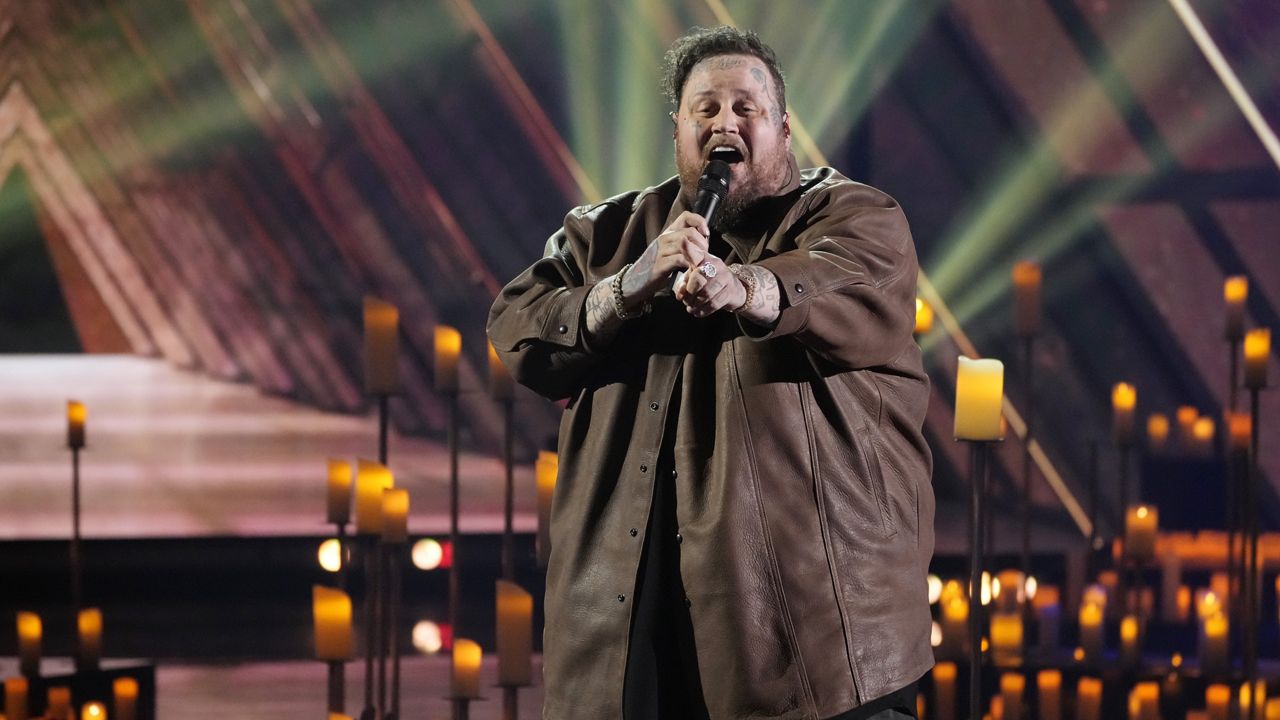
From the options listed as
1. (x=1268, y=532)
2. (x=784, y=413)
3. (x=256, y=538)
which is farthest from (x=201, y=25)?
(x=784, y=413)

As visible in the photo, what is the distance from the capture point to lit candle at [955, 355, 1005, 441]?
2354 mm

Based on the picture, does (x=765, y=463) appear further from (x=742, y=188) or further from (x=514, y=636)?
(x=514, y=636)

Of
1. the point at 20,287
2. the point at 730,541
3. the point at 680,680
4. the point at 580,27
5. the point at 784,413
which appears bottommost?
the point at 680,680

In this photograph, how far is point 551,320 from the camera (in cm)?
148

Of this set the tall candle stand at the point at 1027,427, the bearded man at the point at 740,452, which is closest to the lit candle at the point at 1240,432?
the tall candle stand at the point at 1027,427

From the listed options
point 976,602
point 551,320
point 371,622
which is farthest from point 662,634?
point 371,622

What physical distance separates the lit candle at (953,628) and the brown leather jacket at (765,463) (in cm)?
205

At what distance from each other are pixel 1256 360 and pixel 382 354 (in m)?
1.72

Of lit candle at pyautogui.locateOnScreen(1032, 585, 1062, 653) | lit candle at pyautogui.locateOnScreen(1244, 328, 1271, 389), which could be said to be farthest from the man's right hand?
lit candle at pyautogui.locateOnScreen(1032, 585, 1062, 653)

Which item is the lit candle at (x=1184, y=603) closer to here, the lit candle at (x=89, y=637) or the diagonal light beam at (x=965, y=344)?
the diagonal light beam at (x=965, y=344)

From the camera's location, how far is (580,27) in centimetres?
492

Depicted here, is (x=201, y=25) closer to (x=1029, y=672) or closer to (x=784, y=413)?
(x=1029, y=672)

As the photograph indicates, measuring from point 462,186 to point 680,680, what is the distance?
3737 mm

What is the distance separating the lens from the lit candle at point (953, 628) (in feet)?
11.6
